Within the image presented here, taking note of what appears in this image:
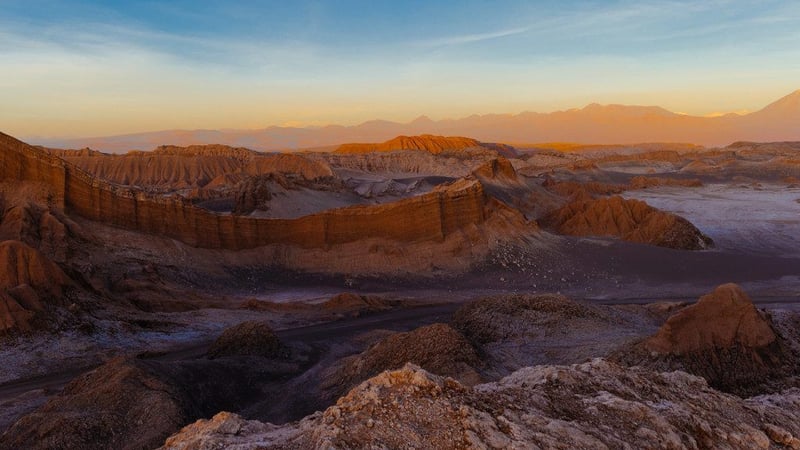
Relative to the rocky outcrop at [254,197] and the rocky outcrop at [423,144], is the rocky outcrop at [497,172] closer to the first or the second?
the rocky outcrop at [254,197]

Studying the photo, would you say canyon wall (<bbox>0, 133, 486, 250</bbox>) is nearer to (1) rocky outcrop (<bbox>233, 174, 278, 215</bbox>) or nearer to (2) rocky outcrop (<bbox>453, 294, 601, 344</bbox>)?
(1) rocky outcrop (<bbox>233, 174, 278, 215</bbox>)

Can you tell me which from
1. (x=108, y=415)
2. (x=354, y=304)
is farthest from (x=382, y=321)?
(x=108, y=415)

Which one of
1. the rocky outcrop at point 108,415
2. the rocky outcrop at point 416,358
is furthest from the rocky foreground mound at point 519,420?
the rocky outcrop at point 416,358

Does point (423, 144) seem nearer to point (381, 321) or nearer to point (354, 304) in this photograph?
A: point (354, 304)

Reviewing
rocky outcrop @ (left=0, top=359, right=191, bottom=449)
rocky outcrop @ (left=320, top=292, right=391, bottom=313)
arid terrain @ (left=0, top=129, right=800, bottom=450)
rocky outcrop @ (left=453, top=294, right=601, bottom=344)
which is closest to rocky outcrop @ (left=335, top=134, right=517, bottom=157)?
arid terrain @ (left=0, top=129, right=800, bottom=450)

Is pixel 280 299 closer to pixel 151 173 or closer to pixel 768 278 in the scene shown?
pixel 768 278
